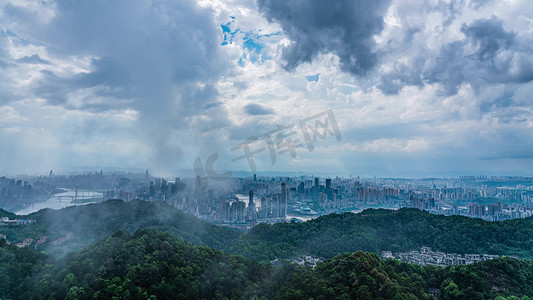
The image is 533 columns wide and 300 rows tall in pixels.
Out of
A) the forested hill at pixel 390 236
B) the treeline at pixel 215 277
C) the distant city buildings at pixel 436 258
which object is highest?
the treeline at pixel 215 277

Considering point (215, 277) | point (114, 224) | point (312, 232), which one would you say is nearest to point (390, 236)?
point (312, 232)

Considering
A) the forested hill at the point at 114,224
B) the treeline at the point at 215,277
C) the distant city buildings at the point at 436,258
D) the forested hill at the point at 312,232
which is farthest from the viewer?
the forested hill at the point at 114,224

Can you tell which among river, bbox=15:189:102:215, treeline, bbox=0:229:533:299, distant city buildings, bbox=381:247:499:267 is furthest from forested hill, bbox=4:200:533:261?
river, bbox=15:189:102:215

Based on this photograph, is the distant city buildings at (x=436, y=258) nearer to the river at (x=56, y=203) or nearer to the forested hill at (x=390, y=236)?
the forested hill at (x=390, y=236)

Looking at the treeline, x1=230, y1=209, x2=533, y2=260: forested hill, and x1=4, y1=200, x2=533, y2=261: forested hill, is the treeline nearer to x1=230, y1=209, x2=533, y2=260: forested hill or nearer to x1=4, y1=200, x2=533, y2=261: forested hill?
x1=4, y1=200, x2=533, y2=261: forested hill

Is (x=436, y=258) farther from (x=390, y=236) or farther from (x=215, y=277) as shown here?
(x=215, y=277)

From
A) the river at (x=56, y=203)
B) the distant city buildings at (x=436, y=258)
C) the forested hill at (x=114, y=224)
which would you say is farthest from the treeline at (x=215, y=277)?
the river at (x=56, y=203)
